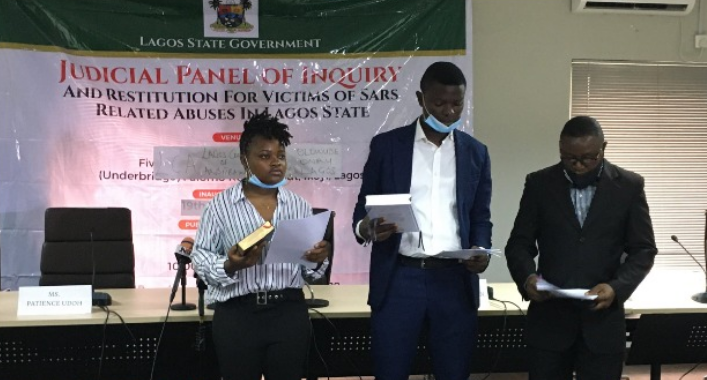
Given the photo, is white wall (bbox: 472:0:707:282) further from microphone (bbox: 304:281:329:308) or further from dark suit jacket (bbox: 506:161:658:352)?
dark suit jacket (bbox: 506:161:658:352)

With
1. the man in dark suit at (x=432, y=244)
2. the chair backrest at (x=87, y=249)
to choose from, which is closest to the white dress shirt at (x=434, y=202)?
the man in dark suit at (x=432, y=244)

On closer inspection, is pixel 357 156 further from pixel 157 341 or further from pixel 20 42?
pixel 20 42

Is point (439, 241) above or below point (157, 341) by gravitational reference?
above

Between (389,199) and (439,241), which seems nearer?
(389,199)

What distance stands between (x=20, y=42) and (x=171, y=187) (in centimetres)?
126

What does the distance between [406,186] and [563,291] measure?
0.61m

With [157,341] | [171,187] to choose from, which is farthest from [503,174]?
[157,341]

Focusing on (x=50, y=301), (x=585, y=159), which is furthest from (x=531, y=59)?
(x=50, y=301)

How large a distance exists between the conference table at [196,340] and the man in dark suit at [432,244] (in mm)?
596

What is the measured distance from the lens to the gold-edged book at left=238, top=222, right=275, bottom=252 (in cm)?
202

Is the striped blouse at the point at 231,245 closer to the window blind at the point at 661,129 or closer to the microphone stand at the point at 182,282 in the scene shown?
the microphone stand at the point at 182,282

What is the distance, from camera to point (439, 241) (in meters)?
2.22

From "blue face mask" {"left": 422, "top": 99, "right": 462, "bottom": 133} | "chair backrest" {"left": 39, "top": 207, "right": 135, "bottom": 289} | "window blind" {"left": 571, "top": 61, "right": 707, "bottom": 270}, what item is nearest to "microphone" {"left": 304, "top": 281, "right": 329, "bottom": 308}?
"blue face mask" {"left": 422, "top": 99, "right": 462, "bottom": 133}

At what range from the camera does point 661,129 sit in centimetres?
463
